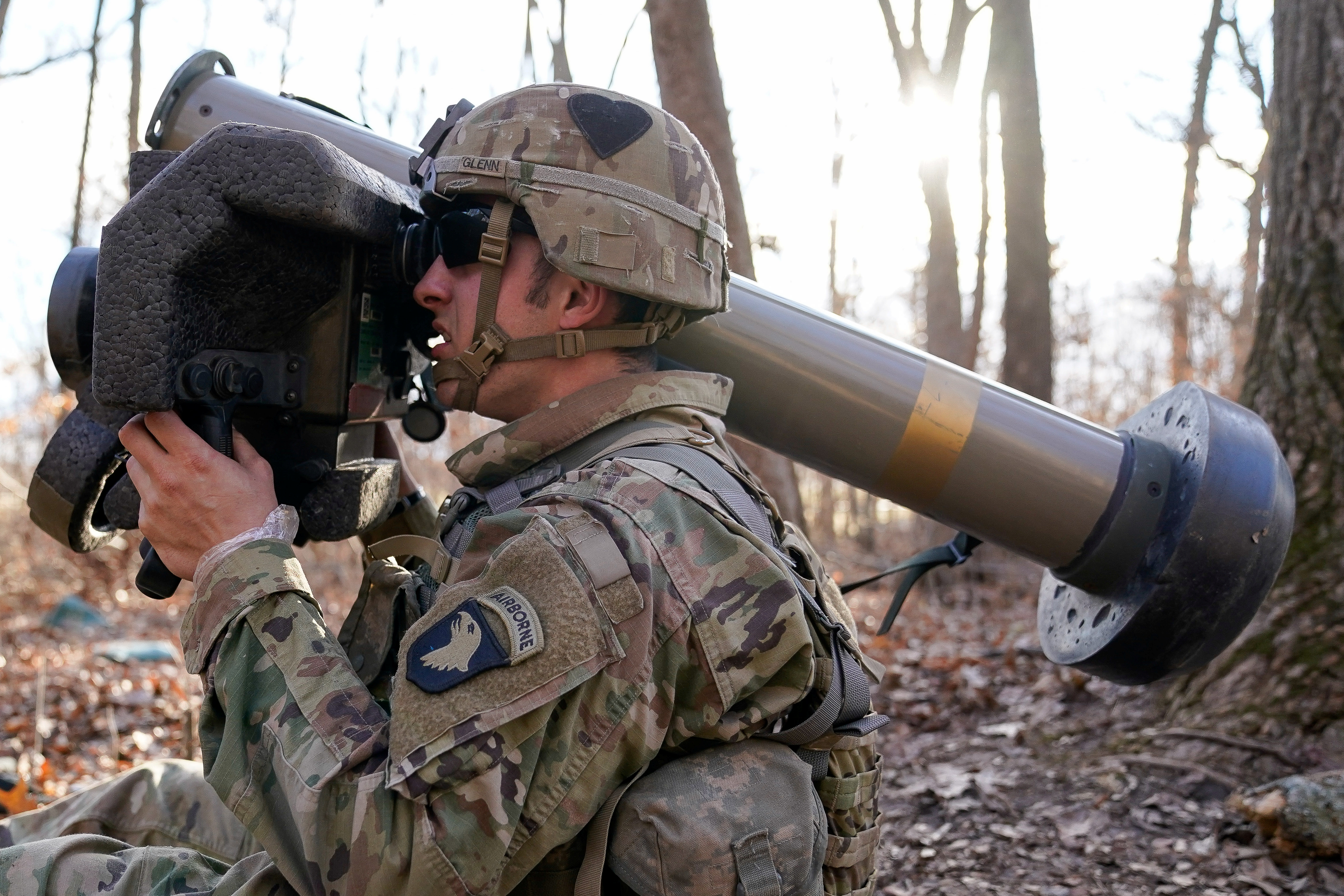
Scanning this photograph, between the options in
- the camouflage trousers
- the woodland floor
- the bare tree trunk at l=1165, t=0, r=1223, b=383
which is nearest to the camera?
the camouflage trousers

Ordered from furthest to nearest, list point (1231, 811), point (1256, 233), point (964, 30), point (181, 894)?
point (1256, 233) → point (964, 30) → point (1231, 811) → point (181, 894)

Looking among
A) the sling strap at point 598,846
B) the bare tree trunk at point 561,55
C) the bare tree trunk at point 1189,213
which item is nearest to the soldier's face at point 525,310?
the sling strap at point 598,846

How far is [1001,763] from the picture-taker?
12.2 ft

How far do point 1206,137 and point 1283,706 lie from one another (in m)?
18.5

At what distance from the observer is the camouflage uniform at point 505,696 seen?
1437 mm

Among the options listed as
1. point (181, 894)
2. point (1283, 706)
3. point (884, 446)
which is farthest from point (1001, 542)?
point (181, 894)

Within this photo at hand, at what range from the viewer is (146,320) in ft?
5.69

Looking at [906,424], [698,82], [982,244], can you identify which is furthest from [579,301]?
[982,244]

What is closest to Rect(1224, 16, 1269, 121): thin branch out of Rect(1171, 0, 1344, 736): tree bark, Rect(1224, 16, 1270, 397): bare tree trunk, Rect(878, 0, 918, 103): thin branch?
Rect(1224, 16, 1270, 397): bare tree trunk

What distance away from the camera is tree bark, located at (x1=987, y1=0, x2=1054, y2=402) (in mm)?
8023

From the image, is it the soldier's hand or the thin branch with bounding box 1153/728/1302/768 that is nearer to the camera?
the soldier's hand

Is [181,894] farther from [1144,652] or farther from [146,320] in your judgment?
[1144,652]

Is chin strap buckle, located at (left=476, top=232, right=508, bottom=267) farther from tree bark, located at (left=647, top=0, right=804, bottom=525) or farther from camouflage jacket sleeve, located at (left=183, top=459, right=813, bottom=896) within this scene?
tree bark, located at (left=647, top=0, right=804, bottom=525)

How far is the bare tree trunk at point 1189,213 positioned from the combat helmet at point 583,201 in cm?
1722
